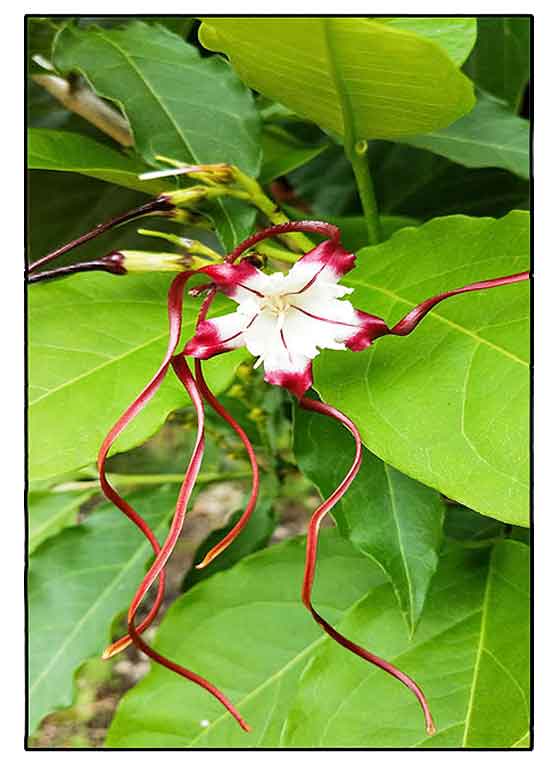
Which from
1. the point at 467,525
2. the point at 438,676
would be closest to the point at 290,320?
the point at 438,676

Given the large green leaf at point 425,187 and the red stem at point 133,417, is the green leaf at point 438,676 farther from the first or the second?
the large green leaf at point 425,187

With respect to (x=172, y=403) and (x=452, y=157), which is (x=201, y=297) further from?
(x=452, y=157)

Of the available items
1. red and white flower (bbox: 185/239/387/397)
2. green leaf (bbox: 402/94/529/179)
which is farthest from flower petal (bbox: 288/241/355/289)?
green leaf (bbox: 402/94/529/179)

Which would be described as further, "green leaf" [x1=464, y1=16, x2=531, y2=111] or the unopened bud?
"green leaf" [x1=464, y1=16, x2=531, y2=111]

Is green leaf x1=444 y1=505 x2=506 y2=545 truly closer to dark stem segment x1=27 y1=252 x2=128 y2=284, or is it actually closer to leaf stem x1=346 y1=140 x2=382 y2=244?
leaf stem x1=346 y1=140 x2=382 y2=244

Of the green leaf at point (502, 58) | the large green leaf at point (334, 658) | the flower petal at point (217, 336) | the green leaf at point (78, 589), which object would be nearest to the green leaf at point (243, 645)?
the large green leaf at point (334, 658)

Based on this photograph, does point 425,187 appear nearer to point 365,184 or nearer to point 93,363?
point 365,184

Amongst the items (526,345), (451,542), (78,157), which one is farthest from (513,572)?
(78,157)
